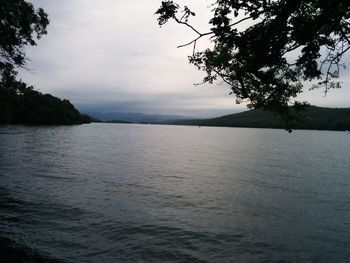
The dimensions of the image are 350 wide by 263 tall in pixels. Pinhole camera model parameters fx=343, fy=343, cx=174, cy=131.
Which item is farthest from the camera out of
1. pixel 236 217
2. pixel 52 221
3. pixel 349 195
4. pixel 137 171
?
pixel 137 171

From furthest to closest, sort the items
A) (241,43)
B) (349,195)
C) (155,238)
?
(349,195), (155,238), (241,43)

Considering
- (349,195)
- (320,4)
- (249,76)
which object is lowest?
(349,195)

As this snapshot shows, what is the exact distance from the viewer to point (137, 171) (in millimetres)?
46188

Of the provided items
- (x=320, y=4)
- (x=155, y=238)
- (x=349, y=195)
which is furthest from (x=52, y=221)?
(x=349, y=195)

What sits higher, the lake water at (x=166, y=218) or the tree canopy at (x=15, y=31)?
the tree canopy at (x=15, y=31)

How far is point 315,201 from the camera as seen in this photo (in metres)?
31.1

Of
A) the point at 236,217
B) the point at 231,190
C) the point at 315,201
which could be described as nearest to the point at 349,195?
the point at 315,201

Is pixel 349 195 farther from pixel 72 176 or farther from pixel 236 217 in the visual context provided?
pixel 72 176

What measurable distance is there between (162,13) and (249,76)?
12.2 feet

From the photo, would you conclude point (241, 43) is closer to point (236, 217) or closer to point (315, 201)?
point (236, 217)

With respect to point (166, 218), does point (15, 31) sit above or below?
above

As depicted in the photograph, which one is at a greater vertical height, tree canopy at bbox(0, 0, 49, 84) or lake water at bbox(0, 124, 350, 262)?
tree canopy at bbox(0, 0, 49, 84)

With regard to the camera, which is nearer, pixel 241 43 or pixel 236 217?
pixel 241 43

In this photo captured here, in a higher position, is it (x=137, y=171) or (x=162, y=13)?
(x=162, y=13)
